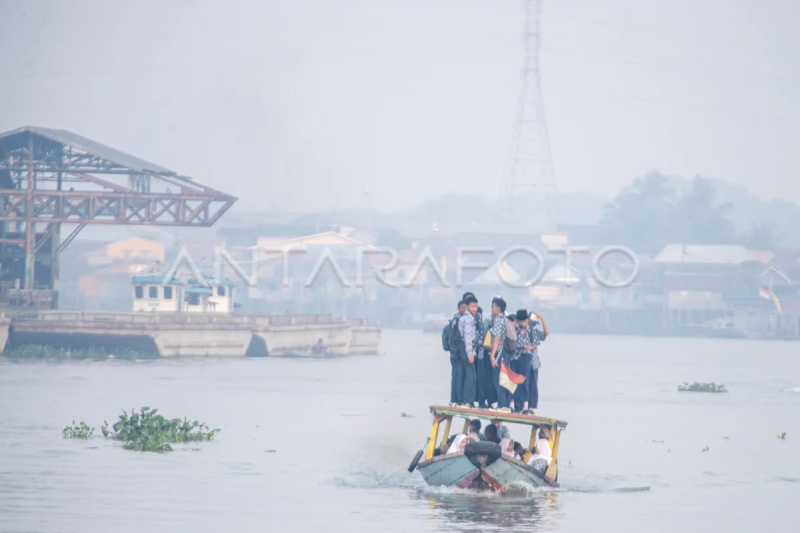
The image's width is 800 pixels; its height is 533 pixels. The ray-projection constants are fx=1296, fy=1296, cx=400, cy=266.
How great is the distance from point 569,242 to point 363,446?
12558cm

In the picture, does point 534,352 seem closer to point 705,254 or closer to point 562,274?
point 562,274

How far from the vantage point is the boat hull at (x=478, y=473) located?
74.0 ft

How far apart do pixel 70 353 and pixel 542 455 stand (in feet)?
142

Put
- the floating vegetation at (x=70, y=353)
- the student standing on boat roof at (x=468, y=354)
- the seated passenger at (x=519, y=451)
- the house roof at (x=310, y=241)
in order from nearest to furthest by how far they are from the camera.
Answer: the student standing on boat roof at (x=468, y=354), the seated passenger at (x=519, y=451), the floating vegetation at (x=70, y=353), the house roof at (x=310, y=241)

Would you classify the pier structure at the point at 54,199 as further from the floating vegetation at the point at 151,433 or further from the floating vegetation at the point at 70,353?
the floating vegetation at the point at 151,433

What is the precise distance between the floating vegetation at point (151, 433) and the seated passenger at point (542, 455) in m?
9.44

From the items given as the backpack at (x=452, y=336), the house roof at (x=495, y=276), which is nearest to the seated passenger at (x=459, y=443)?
the backpack at (x=452, y=336)

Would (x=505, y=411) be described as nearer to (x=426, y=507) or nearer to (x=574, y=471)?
(x=426, y=507)

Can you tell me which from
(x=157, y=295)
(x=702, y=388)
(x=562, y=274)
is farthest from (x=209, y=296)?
(x=562, y=274)

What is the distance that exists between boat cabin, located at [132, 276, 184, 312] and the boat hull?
158 feet

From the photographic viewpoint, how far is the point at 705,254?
467 ft

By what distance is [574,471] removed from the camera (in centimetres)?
2817

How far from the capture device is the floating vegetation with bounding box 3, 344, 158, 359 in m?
61.0

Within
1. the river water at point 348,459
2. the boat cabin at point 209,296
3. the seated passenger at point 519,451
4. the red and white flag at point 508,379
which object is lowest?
the river water at point 348,459
